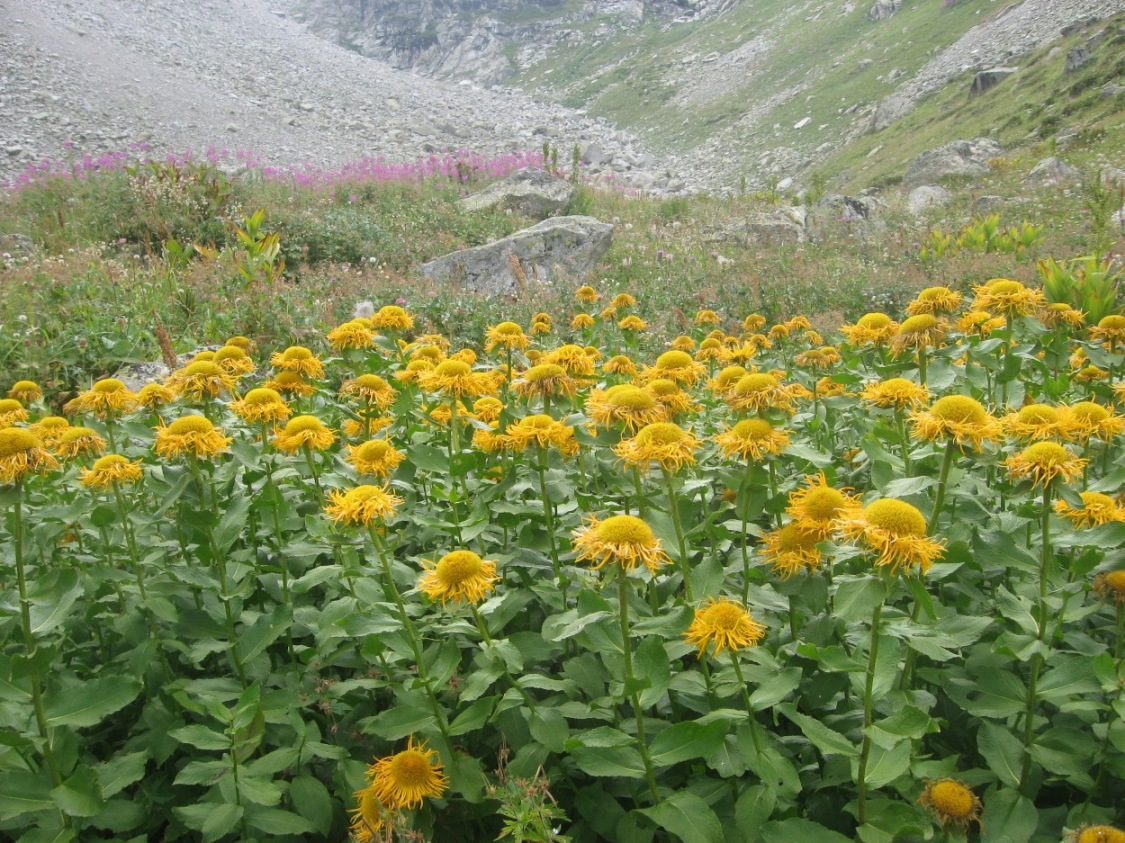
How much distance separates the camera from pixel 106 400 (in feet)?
7.91

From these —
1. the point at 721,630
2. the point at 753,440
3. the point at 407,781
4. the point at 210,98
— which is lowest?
the point at 407,781

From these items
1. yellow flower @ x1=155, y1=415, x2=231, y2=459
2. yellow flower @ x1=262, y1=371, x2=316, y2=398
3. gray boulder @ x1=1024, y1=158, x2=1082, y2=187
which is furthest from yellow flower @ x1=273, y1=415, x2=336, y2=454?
gray boulder @ x1=1024, y1=158, x2=1082, y2=187

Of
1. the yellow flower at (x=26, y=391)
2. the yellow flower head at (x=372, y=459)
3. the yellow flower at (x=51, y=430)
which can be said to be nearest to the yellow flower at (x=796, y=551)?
the yellow flower head at (x=372, y=459)

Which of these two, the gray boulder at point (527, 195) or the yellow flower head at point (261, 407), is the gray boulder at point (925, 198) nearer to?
the gray boulder at point (527, 195)

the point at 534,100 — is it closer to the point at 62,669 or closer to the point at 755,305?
the point at 755,305

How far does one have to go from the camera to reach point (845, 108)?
34.1m

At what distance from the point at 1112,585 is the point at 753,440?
896 mm

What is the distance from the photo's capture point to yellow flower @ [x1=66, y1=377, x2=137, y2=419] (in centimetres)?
240

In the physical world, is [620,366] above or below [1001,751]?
above

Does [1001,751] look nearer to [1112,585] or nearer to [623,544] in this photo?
[1112,585]

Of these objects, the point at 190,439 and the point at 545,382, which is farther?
the point at 545,382

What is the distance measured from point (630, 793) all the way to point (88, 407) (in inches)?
85.2

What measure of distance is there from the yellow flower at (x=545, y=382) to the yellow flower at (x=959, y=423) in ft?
3.28

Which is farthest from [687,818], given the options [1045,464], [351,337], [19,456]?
[351,337]
